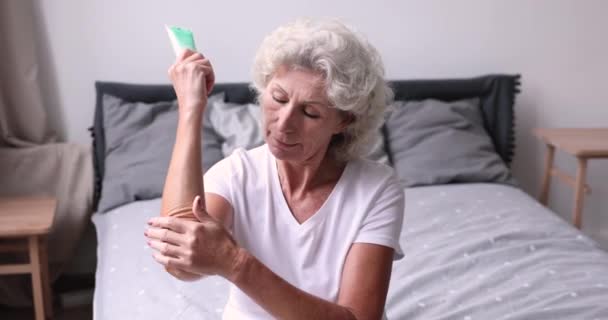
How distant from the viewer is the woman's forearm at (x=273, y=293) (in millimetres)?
1073

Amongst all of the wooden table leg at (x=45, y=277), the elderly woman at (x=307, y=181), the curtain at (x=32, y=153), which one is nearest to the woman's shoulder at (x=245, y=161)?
the elderly woman at (x=307, y=181)

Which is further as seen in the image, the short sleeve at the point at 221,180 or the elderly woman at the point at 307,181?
the short sleeve at the point at 221,180

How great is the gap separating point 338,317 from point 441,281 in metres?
0.88

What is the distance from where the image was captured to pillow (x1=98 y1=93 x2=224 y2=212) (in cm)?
258

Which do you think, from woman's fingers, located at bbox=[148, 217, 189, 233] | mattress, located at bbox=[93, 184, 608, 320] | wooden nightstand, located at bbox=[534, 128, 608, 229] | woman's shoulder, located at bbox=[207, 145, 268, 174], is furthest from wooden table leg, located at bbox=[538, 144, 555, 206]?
woman's fingers, located at bbox=[148, 217, 189, 233]

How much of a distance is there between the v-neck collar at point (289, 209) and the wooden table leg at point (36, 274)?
1296 millimetres

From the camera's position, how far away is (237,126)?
2.70 meters

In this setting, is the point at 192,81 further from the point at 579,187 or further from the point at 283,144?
the point at 579,187

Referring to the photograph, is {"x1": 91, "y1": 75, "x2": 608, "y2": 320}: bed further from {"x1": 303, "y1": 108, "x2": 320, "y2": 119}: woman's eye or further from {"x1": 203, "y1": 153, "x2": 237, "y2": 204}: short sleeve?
{"x1": 303, "y1": 108, "x2": 320, "y2": 119}: woman's eye

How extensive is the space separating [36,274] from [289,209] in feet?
4.55

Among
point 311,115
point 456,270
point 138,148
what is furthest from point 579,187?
point 311,115

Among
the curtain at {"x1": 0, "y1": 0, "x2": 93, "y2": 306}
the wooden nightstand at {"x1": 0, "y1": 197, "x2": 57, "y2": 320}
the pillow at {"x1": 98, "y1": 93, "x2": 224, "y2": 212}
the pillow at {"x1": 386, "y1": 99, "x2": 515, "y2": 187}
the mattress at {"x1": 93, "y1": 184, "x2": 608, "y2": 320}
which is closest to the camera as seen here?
the mattress at {"x1": 93, "y1": 184, "x2": 608, "y2": 320}

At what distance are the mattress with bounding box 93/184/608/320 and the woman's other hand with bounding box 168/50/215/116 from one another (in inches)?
31.1

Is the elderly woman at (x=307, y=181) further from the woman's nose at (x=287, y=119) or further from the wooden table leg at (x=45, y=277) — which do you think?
the wooden table leg at (x=45, y=277)
